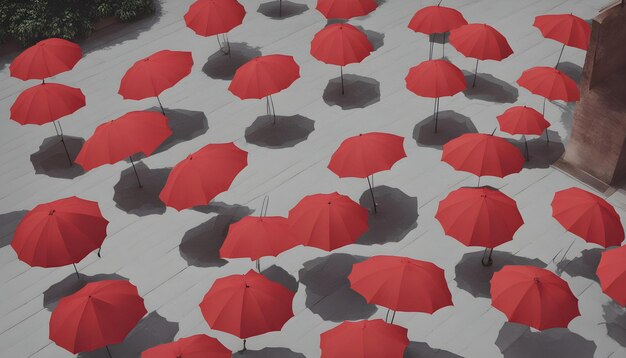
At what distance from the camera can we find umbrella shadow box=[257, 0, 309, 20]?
16000 mm

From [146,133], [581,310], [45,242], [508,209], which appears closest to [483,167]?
[508,209]

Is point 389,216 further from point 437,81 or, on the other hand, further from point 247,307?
point 247,307

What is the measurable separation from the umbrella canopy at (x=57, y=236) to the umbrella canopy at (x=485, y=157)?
554cm

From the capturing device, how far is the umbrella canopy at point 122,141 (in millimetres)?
11078

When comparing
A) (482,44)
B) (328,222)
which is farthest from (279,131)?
(482,44)

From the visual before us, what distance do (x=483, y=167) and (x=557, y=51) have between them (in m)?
5.24

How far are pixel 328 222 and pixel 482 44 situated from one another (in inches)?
212

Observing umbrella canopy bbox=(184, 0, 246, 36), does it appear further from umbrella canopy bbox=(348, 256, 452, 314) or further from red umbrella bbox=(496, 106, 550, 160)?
umbrella canopy bbox=(348, 256, 452, 314)

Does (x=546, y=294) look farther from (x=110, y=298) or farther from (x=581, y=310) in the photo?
(x=110, y=298)

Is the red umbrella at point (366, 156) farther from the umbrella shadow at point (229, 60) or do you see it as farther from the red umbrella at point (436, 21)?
the umbrella shadow at point (229, 60)

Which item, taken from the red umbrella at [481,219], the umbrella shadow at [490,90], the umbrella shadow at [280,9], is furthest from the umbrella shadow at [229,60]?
the red umbrella at [481,219]

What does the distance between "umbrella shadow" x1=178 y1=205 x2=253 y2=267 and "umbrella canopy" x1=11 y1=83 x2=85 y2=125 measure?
11.0 ft

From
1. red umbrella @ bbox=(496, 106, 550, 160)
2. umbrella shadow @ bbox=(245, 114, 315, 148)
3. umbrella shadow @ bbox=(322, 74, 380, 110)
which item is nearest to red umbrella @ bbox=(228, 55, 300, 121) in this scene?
umbrella shadow @ bbox=(245, 114, 315, 148)

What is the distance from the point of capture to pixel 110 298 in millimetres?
8742
